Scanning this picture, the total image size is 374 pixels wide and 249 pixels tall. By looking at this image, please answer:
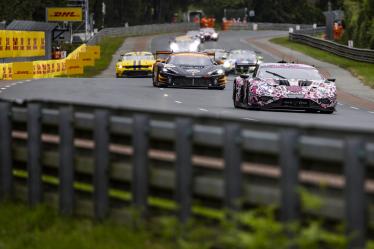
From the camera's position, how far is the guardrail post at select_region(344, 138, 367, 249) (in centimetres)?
562

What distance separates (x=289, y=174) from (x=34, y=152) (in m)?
2.95

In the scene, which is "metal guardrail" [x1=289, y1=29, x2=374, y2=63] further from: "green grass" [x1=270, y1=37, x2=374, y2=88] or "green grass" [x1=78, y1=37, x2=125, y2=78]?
"green grass" [x1=78, y1=37, x2=125, y2=78]

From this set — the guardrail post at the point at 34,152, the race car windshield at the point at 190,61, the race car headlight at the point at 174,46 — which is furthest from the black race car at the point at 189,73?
the race car headlight at the point at 174,46

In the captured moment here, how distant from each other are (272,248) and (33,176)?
3099 millimetres

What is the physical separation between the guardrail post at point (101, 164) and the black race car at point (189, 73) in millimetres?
27015

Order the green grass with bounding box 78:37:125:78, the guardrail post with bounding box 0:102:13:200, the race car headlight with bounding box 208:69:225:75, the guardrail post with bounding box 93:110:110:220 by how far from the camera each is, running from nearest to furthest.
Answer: the guardrail post with bounding box 93:110:110:220, the guardrail post with bounding box 0:102:13:200, the race car headlight with bounding box 208:69:225:75, the green grass with bounding box 78:37:125:78

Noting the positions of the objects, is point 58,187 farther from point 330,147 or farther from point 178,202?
point 330,147

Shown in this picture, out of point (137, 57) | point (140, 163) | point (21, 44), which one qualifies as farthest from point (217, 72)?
point (140, 163)

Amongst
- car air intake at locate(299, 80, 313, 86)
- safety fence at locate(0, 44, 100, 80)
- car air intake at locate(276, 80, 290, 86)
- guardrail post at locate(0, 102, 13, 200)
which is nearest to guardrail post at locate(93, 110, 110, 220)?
guardrail post at locate(0, 102, 13, 200)

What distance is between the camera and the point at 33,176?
8289 mm

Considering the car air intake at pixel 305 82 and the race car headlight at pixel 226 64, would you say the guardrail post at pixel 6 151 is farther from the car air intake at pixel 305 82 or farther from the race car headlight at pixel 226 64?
the race car headlight at pixel 226 64

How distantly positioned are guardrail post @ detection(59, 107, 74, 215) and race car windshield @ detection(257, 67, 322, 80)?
1594 centimetres

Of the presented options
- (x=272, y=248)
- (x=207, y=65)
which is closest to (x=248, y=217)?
(x=272, y=248)

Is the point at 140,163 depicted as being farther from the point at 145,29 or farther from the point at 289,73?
the point at 145,29
